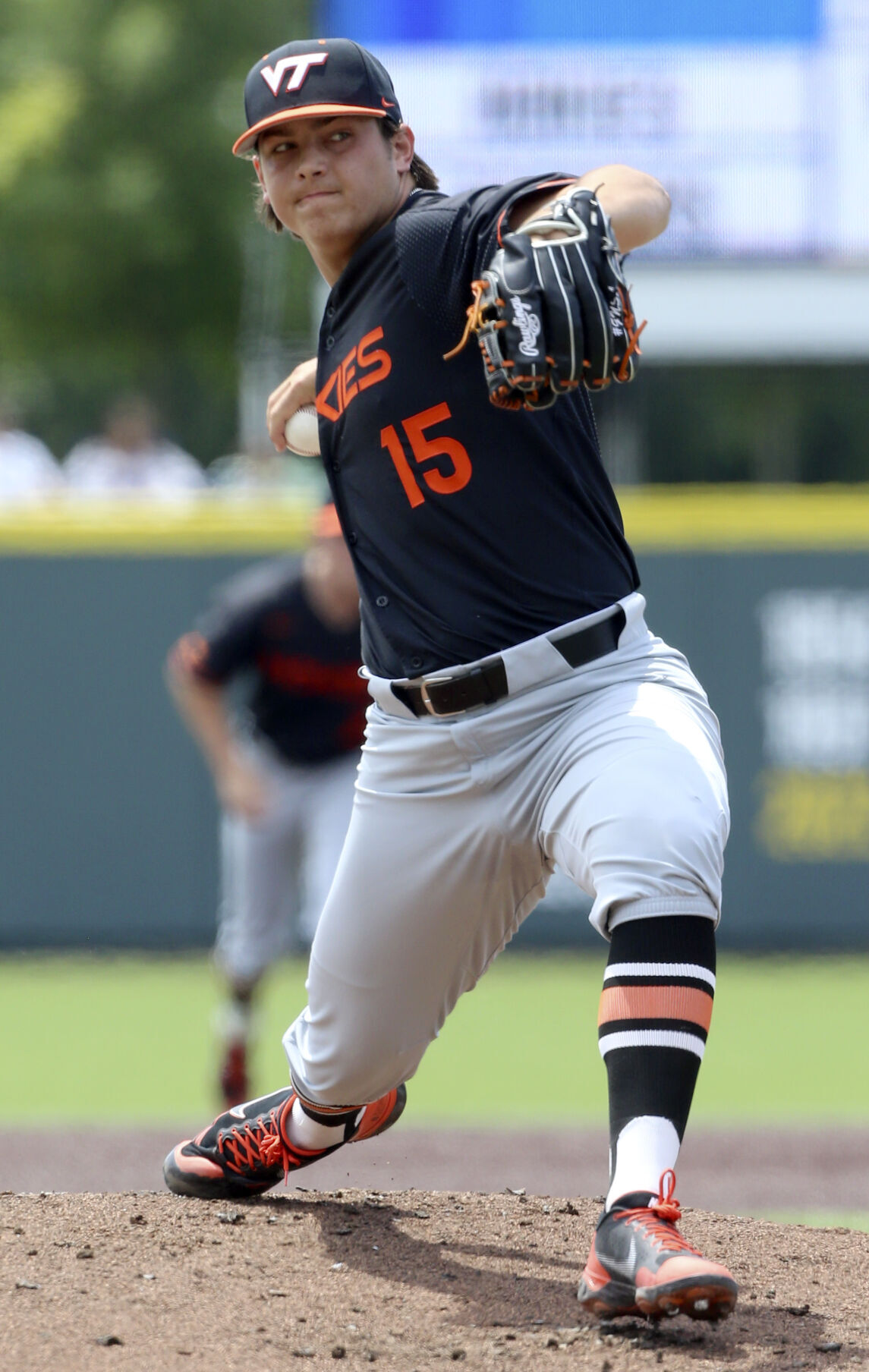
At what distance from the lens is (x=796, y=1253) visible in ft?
11.1

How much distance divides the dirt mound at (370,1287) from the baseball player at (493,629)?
0.23m

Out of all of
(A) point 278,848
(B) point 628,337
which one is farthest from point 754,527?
(B) point 628,337

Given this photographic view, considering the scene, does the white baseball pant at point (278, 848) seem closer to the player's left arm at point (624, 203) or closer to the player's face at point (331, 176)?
the player's face at point (331, 176)

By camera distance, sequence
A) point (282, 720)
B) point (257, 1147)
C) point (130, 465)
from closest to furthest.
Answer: point (257, 1147)
point (282, 720)
point (130, 465)

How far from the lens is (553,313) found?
2.49 m

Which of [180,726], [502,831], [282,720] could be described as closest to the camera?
[502,831]

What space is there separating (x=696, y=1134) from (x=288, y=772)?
178cm

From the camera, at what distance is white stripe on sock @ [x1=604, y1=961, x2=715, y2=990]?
2.61 m

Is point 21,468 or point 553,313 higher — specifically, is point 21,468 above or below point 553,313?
above

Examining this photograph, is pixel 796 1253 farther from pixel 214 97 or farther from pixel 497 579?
pixel 214 97

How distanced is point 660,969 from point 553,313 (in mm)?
940

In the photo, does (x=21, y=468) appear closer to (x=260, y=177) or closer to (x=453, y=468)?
(x=260, y=177)

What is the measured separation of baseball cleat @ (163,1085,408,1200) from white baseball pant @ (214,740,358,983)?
2.29m

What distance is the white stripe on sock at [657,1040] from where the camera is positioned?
2.60 metres
